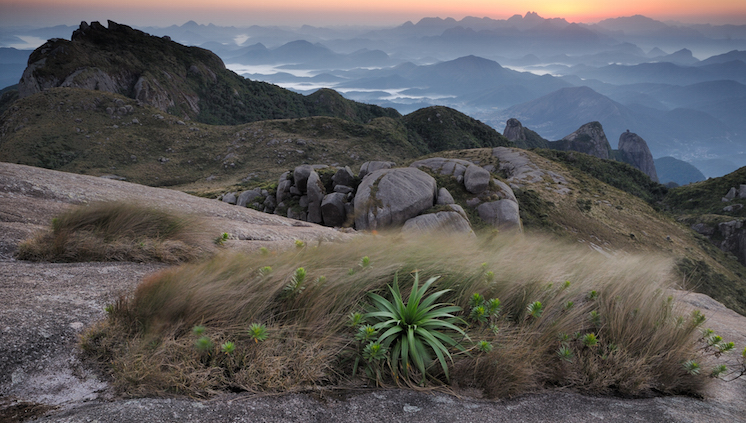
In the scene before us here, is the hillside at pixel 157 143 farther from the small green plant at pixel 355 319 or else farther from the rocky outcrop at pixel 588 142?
the rocky outcrop at pixel 588 142

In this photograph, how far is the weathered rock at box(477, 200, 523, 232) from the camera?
16.0m

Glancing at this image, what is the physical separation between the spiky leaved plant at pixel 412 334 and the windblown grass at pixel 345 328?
8.3 inches

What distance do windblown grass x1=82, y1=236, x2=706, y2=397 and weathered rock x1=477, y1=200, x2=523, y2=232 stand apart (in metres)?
12.0

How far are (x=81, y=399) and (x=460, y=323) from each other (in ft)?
10.3

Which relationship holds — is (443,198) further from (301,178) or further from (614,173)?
(614,173)

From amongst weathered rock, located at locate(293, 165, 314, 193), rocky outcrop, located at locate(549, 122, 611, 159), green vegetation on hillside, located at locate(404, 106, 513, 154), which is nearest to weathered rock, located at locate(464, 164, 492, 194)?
weathered rock, located at locate(293, 165, 314, 193)

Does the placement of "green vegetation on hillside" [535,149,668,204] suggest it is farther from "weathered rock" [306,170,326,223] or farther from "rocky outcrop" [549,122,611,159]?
"rocky outcrop" [549,122,611,159]

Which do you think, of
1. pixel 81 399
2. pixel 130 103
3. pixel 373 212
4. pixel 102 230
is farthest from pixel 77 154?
pixel 81 399

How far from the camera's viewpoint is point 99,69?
6081cm

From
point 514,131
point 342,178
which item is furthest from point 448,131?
point 342,178

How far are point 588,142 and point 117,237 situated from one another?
163 metres

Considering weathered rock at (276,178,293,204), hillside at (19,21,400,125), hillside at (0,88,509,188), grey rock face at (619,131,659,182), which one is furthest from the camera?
grey rock face at (619,131,659,182)

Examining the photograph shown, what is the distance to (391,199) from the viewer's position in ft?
47.4

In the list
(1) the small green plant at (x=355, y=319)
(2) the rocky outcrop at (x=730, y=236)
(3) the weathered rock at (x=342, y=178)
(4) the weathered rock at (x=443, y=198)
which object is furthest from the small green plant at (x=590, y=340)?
(2) the rocky outcrop at (x=730, y=236)
